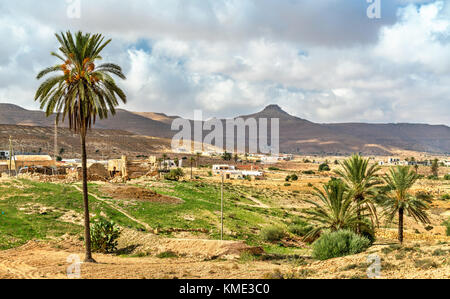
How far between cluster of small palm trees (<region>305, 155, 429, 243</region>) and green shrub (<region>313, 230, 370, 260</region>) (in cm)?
232

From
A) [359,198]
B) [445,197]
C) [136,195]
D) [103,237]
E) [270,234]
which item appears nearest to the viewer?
[103,237]

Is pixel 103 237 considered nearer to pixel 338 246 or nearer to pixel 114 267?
pixel 114 267

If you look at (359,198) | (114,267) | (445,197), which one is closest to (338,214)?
(359,198)

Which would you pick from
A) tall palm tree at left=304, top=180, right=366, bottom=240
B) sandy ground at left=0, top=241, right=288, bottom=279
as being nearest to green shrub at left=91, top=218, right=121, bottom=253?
sandy ground at left=0, top=241, right=288, bottom=279

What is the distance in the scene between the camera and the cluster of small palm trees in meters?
20.3

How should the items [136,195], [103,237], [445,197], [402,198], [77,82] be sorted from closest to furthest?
[77,82] < [103,237] < [402,198] < [136,195] < [445,197]

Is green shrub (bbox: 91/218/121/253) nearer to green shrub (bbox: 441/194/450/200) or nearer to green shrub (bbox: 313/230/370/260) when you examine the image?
green shrub (bbox: 313/230/370/260)

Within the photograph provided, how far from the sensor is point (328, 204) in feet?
68.5

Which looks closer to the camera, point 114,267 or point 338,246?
point 114,267

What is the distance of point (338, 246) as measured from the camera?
17.3 meters

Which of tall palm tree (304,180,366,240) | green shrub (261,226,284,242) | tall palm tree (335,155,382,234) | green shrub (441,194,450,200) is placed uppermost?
tall palm tree (335,155,382,234)

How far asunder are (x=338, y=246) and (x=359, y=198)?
202 inches
